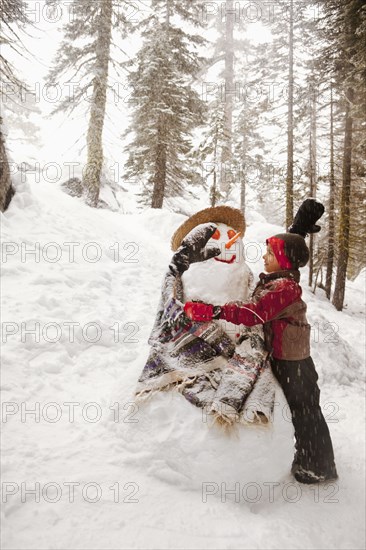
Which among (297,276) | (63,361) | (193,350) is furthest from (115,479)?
(297,276)

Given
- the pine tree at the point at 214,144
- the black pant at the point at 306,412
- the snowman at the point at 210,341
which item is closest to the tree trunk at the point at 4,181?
the snowman at the point at 210,341

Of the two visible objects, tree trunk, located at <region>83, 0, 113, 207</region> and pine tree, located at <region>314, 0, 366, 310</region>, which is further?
tree trunk, located at <region>83, 0, 113, 207</region>

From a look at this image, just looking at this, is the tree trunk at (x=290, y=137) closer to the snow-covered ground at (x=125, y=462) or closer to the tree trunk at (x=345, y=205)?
the tree trunk at (x=345, y=205)

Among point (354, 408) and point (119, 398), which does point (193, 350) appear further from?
point (354, 408)

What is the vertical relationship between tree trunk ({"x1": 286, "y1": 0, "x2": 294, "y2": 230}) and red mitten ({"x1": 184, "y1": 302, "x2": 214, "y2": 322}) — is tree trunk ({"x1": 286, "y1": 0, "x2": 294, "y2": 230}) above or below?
above

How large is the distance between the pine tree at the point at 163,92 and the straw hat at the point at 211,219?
10894 millimetres

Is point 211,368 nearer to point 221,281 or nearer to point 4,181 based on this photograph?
point 221,281

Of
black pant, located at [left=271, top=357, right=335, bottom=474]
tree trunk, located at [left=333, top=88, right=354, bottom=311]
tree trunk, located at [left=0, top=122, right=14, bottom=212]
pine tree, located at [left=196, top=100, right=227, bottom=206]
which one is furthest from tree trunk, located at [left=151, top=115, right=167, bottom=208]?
black pant, located at [left=271, top=357, right=335, bottom=474]

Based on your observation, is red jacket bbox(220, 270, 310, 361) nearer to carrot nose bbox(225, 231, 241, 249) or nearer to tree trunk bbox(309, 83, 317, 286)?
carrot nose bbox(225, 231, 241, 249)

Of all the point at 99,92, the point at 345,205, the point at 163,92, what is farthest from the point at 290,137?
the point at 99,92

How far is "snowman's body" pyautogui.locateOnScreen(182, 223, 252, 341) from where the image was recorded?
2902mm

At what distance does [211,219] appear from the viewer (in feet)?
11.1

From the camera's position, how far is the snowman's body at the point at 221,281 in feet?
9.52

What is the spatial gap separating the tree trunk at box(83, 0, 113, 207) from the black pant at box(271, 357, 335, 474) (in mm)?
10810
